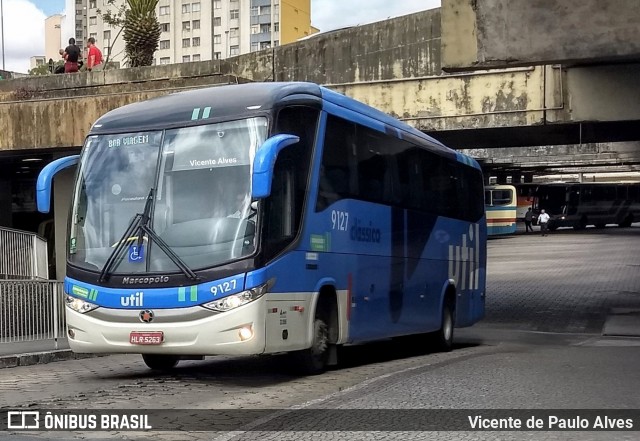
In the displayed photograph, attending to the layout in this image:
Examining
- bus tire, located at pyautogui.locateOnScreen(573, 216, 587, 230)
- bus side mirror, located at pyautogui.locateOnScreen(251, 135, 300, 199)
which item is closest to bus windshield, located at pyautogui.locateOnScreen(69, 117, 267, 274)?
bus side mirror, located at pyautogui.locateOnScreen(251, 135, 300, 199)

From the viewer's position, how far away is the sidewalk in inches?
585

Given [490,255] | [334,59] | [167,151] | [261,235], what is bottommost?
[490,255]

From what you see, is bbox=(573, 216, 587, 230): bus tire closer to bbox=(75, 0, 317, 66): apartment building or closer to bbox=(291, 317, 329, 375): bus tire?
bbox=(75, 0, 317, 66): apartment building

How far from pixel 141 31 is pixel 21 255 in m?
8.40

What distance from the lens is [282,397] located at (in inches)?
400

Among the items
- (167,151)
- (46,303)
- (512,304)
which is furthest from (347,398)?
(512,304)

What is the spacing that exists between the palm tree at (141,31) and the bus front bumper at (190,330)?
56.2 ft

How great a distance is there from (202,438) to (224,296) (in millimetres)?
2980

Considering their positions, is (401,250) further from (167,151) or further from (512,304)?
(512,304)

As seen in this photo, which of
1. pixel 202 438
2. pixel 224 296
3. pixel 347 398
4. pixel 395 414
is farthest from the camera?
pixel 224 296

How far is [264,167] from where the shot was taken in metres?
10.2

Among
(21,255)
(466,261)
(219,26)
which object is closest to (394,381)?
(466,261)

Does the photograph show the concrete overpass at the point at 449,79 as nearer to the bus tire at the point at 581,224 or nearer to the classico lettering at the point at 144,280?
the classico lettering at the point at 144,280

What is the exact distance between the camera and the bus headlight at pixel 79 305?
11211 mm
